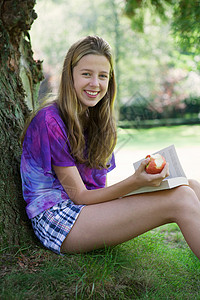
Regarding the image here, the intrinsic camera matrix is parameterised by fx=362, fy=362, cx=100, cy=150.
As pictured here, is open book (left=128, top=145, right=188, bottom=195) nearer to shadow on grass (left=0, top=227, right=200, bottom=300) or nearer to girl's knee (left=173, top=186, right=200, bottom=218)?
girl's knee (left=173, top=186, right=200, bottom=218)

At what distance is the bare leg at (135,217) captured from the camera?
1.72m

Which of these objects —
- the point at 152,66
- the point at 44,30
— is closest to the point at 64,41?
the point at 44,30

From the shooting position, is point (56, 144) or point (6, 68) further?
point (6, 68)

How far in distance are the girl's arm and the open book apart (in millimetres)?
32

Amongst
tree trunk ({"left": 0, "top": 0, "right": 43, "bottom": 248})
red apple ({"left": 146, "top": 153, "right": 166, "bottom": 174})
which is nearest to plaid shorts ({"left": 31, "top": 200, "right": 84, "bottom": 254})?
tree trunk ({"left": 0, "top": 0, "right": 43, "bottom": 248})

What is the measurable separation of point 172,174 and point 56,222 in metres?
0.66

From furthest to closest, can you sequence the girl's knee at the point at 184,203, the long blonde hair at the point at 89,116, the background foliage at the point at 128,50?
the background foliage at the point at 128,50 → the long blonde hair at the point at 89,116 → the girl's knee at the point at 184,203

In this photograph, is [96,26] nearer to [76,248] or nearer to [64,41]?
[64,41]

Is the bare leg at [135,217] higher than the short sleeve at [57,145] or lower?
lower

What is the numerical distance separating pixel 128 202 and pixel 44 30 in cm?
2093

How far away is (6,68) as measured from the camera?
220 cm

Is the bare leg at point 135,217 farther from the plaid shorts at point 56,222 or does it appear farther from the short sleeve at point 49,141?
the short sleeve at point 49,141

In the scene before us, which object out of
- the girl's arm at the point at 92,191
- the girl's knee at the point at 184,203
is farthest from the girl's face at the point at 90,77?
the girl's knee at the point at 184,203

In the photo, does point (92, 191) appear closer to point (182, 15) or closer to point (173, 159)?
point (173, 159)
